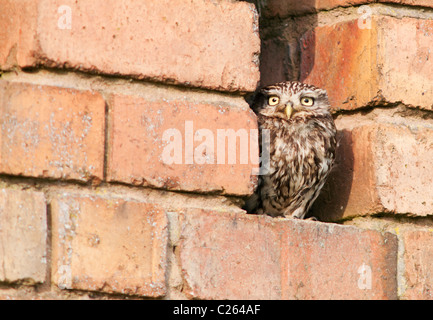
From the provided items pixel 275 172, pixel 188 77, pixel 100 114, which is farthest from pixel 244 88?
pixel 275 172

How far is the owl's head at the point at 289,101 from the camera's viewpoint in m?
2.75

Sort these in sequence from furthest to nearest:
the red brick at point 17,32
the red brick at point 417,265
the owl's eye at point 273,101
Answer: the owl's eye at point 273,101
the red brick at point 417,265
the red brick at point 17,32

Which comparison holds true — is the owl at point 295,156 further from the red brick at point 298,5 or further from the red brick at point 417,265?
the red brick at point 417,265

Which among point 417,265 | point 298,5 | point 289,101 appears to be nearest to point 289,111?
point 289,101

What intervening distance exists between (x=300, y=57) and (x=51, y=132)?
1.10m

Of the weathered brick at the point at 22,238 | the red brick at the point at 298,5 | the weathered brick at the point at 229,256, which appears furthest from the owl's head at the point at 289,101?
the weathered brick at the point at 22,238

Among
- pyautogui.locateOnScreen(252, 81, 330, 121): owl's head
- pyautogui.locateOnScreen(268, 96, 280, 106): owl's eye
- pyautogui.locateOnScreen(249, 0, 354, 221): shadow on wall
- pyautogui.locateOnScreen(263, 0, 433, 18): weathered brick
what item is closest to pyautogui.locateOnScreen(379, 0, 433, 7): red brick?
pyautogui.locateOnScreen(263, 0, 433, 18): weathered brick

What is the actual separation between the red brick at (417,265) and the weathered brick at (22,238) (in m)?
0.91

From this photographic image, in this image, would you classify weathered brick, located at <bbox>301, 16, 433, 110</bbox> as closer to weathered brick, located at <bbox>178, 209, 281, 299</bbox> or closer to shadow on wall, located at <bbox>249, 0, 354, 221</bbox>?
shadow on wall, located at <bbox>249, 0, 354, 221</bbox>

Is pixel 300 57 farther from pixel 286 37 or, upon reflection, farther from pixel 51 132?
pixel 51 132

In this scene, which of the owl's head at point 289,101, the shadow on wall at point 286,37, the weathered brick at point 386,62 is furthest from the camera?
the owl's head at point 289,101

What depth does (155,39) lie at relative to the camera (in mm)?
1855

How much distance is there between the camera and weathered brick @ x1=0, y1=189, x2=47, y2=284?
5.30 feet
